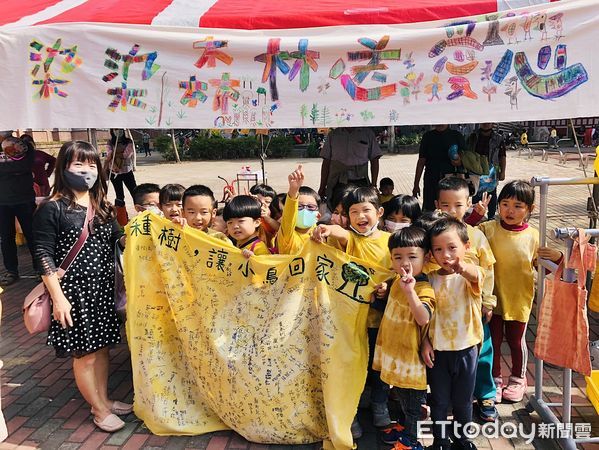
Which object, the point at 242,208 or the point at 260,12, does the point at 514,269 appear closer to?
the point at 242,208

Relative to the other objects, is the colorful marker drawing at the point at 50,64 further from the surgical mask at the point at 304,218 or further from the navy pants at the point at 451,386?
the navy pants at the point at 451,386

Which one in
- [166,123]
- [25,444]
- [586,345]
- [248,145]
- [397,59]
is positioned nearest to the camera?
[586,345]

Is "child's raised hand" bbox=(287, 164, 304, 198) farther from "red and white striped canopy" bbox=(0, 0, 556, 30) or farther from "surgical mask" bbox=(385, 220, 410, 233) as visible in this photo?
"red and white striped canopy" bbox=(0, 0, 556, 30)

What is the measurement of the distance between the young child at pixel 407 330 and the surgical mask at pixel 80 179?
180 cm

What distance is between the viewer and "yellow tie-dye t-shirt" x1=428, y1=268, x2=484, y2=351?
241cm

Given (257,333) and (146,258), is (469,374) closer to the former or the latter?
(257,333)

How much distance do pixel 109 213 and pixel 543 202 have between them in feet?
8.58

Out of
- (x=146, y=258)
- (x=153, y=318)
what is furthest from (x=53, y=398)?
(x=146, y=258)

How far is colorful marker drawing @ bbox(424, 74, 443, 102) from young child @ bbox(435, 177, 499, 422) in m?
0.56

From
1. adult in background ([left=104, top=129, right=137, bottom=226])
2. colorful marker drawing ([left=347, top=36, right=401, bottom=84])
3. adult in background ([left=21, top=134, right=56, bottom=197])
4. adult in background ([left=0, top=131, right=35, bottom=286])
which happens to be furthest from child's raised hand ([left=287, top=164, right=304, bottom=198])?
adult in background ([left=104, top=129, right=137, bottom=226])

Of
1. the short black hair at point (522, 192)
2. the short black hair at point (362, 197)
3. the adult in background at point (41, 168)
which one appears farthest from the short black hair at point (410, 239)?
the adult in background at point (41, 168)

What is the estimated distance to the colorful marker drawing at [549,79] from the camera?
298cm

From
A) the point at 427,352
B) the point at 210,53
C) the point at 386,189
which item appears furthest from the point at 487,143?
the point at 427,352

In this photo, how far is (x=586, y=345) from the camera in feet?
7.70
